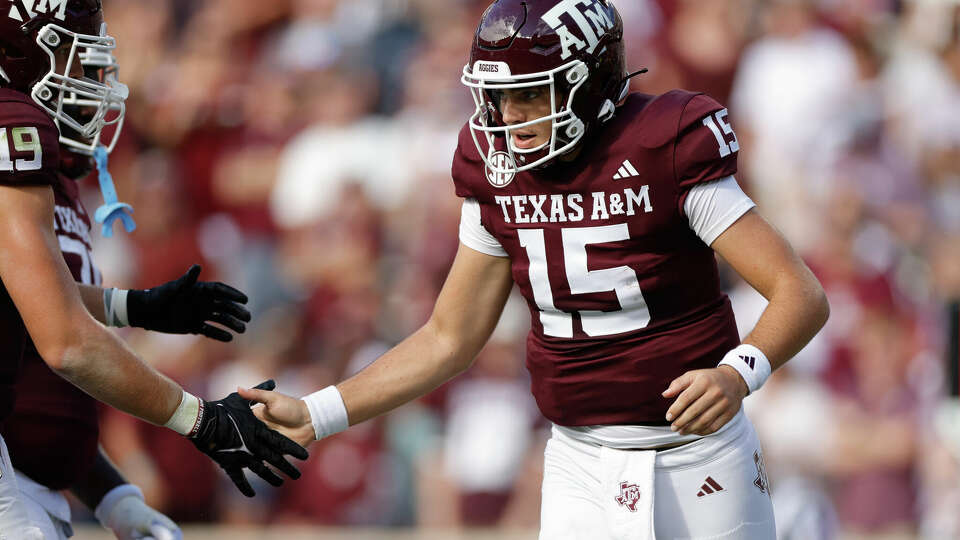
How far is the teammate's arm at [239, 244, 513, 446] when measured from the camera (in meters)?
3.47

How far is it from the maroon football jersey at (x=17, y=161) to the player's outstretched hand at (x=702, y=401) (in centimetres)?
147

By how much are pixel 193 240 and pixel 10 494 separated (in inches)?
175

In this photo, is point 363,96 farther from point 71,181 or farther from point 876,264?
point 71,181

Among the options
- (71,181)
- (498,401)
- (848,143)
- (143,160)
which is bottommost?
(498,401)

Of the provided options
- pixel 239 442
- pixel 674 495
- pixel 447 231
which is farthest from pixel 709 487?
pixel 447 231

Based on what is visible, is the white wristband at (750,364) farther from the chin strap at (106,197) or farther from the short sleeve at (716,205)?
the chin strap at (106,197)

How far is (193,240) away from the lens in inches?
288

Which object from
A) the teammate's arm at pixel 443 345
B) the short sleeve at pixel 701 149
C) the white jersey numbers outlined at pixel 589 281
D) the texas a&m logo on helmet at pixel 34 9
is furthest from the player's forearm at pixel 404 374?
the texas a&m logo on helmet at pixel 34 9

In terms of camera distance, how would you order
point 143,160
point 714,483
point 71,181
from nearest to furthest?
point 714,483 < point 71,181 < point 143,160

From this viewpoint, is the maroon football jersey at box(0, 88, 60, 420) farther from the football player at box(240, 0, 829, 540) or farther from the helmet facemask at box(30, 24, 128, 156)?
the football player at box(240, 0, 829, 540)

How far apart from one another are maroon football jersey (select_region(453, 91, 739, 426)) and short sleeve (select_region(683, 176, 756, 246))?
0.9 inches

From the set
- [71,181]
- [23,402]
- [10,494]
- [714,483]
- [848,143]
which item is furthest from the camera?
[848,143]

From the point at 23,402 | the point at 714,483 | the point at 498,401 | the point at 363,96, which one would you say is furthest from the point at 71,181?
the point at 363,96

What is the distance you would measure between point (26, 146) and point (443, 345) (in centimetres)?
121
